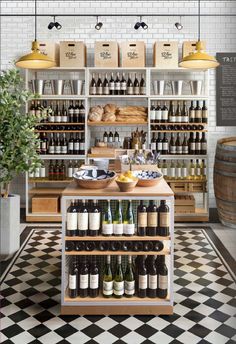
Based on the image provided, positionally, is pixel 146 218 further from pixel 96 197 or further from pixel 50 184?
pixel 50 184

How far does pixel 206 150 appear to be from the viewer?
24.7ft

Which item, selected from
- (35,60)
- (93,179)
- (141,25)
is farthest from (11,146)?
(141,25)

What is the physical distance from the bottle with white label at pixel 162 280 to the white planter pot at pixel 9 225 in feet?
6.55

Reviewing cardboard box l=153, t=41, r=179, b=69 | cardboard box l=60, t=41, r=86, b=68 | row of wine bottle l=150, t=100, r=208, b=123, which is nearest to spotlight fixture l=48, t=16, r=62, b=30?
cardboard box l=60, t=41, r=86, b=68

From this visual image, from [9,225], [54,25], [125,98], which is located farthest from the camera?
[125,98]

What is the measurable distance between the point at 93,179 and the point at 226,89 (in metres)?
4.77

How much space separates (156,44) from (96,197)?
419 cm

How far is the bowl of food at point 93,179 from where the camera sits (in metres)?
4.07

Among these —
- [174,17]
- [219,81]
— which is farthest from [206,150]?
[174,17]

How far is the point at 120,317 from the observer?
4.00 m

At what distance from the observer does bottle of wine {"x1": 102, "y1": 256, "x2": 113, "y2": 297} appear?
4027mm

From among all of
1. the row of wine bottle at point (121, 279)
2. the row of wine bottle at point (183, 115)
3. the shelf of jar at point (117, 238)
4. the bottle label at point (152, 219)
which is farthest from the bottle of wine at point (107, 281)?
the row of wine bottle at point (183, 115)

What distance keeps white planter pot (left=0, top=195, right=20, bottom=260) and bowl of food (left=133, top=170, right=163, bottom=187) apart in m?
1.66

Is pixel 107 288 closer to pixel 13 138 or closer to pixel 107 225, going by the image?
pixel 107 225
